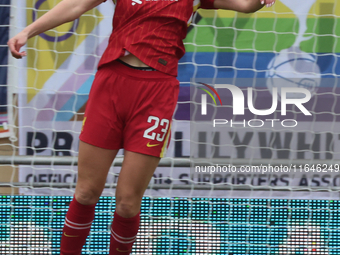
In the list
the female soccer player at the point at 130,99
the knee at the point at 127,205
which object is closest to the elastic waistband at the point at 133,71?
the female soccer player at the point at 130,99

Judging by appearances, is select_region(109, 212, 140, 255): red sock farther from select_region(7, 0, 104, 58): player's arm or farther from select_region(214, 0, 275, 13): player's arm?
select_region(214, 0, 275, 13): player's arm

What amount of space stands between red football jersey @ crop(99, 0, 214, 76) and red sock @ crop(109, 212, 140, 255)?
1.56 ft

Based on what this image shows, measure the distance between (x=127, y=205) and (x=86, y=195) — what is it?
130 mm

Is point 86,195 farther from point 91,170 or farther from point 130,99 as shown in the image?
point 130,99

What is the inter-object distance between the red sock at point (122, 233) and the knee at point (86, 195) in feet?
0.30

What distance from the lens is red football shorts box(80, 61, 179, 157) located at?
0.98m

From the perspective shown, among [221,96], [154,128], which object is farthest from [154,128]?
[221,96]

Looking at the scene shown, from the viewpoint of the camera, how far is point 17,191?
1898mm

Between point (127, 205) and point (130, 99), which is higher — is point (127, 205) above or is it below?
below

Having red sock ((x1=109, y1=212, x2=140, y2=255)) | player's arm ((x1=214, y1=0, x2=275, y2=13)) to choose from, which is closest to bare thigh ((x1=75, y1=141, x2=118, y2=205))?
red sock ((x1=109, y1=212, x2=140, y2=255))

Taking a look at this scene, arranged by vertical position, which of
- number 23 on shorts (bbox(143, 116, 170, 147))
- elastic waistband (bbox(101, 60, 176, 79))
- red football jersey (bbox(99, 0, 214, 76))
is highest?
red football jersey (bbox(99, 0, 214, 76))

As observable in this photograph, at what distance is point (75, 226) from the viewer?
1.03m

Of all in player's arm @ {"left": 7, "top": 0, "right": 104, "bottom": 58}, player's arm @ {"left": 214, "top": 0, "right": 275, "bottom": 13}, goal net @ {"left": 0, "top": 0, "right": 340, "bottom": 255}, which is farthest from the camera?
goal net @ {"left": 0, "top": 0, "right": 340, "bottom": 255}

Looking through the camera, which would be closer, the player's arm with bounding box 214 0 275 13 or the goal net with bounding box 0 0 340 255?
the player's arm with bounding box 214 0 275 13
